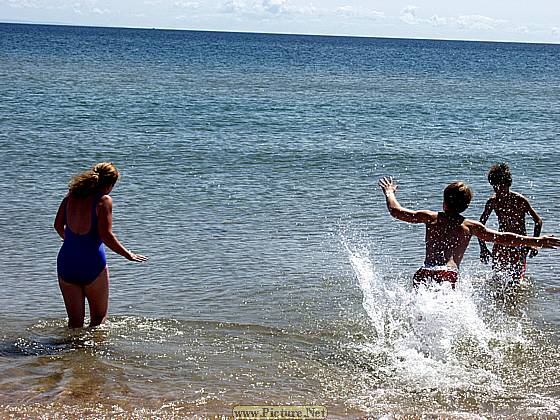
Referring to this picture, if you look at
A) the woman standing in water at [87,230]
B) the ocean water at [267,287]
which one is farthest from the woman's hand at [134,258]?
the ocean water at [267,287]

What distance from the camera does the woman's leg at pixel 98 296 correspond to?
21.8ft

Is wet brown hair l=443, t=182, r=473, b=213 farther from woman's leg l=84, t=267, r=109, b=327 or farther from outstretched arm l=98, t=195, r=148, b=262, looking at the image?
woman's leg l=84, t=267, r=109, b=327

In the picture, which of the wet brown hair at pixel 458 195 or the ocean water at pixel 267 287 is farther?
the wet brown hair at pixel 458 195

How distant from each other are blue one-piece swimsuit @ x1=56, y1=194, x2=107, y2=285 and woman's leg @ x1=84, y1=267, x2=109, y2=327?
6 centimetres

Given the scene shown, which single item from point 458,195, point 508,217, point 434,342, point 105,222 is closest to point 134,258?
point 105,222

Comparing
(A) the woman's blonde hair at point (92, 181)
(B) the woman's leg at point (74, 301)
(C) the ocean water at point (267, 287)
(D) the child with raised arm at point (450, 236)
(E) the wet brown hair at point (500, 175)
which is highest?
(A) the woman's blonde hair at point (92, 181)

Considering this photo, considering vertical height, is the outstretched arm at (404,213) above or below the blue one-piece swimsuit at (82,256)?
above

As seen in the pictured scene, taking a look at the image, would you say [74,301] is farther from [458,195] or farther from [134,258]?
[458,195]

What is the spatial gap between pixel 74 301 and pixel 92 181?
3.48ft

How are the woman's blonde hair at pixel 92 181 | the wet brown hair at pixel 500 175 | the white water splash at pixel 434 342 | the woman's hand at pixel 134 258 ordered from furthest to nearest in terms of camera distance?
the wet brown hair at pixel 500 175 → the woman's hand at pixel 134 258 → the woman's blonde hair at pixel 92 181 → the white water splash at pixel 434 342

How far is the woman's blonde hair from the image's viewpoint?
6.39m

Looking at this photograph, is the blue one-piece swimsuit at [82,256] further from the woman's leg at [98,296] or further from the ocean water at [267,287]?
the ocean water at [267,287]

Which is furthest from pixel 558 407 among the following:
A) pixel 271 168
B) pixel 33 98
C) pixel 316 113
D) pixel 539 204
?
pixel 33 98

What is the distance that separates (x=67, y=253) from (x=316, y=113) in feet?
69.1
